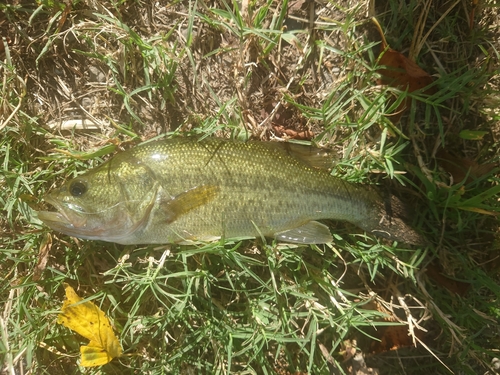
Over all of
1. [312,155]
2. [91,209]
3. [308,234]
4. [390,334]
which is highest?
[312,155]

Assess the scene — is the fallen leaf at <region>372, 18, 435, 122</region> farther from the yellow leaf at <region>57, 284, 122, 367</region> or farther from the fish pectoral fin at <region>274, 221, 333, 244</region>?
the yellow leaf at <region>57, 284, 122, 367</region>

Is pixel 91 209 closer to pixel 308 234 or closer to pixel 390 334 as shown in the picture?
pixel 308 234

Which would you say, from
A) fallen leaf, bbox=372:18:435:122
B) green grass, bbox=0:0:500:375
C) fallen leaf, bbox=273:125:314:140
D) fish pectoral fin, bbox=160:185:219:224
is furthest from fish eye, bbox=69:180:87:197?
fallen leaf, bbox=372:18:435:122

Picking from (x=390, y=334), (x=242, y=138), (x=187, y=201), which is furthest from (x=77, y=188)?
(x=390, y=334)

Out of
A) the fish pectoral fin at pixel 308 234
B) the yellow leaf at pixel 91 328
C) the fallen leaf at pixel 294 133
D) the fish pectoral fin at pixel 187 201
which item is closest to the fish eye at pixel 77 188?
the fish pectoral fin at pixel 187 201

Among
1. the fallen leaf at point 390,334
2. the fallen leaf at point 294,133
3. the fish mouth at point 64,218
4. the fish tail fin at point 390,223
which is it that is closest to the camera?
the fish mouth at point 64,218

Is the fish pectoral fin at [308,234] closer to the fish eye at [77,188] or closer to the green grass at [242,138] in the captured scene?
the green grass at [242,138]

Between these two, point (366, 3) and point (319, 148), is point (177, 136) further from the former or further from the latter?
point (366, 3)
